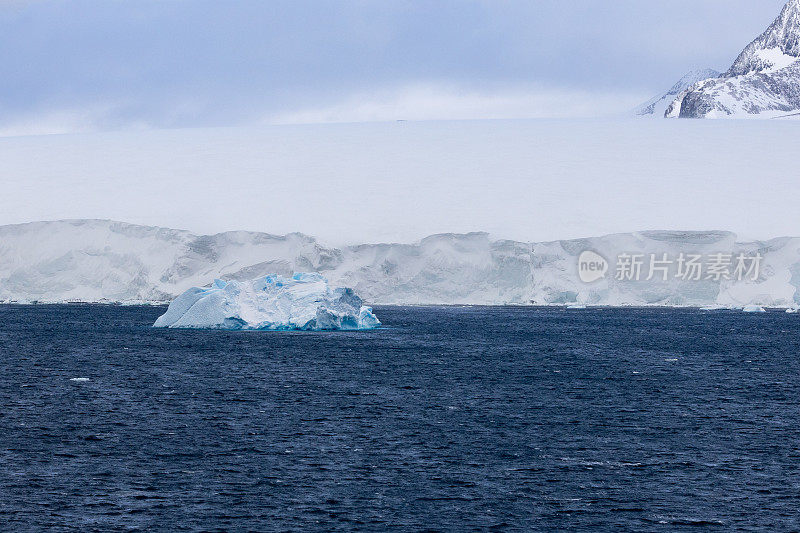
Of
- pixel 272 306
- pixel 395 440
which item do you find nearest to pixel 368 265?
pixel 272 306

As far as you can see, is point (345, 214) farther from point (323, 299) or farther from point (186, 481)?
point (186, 481)

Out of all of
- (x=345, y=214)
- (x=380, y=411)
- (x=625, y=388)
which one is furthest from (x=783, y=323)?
(x=380, y=411)

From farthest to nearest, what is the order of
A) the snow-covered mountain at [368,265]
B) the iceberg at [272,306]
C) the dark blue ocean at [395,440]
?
the snow-covered mountain at [368,265]
the iceberg at [272,306]
the dark blue ocean at [395,440]

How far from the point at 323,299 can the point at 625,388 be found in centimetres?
1708

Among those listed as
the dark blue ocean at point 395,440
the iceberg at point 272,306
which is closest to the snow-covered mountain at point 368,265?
the iceberg at point 272,306

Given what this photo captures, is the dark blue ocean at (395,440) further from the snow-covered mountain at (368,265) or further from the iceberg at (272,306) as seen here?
the snow-covered mountain at (368,265)

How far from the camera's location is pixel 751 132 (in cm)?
7531

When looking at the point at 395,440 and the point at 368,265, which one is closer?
the point at 395,440

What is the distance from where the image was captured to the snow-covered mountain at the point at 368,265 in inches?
2356

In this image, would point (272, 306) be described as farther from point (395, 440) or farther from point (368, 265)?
point (395, 440)

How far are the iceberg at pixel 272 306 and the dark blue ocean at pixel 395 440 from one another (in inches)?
214

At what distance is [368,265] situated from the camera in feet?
201

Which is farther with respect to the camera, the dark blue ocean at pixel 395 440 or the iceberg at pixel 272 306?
the iceberg at pixel 272 306

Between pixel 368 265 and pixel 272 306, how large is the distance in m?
21.6
